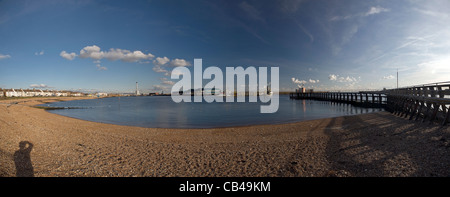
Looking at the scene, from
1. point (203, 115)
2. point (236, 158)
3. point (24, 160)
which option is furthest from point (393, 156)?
point (203, 115)

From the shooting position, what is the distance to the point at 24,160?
594 centimetres

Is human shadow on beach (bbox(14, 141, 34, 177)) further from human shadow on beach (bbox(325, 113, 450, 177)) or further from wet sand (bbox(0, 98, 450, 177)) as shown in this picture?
human shadow on beach (bbox(325, 113, 450, 177))

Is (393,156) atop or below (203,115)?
atop

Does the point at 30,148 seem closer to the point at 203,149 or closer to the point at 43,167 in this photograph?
the point at 43,167

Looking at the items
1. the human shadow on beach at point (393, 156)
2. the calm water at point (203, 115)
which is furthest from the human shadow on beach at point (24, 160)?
the calm water at point (203, 115)

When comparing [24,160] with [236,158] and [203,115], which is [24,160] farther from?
[203,115]

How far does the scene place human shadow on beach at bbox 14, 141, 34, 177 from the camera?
503cm

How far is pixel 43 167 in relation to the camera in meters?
5.54

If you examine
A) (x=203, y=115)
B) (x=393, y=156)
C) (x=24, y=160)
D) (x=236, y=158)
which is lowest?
(x=203, y=115)

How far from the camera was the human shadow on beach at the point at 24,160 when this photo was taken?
5029mm

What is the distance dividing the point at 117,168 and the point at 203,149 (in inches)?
131

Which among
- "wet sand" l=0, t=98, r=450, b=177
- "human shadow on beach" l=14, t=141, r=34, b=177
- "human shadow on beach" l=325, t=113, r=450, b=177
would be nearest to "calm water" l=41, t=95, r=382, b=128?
"wet sand" l=0, t=98, r=450, b=177
